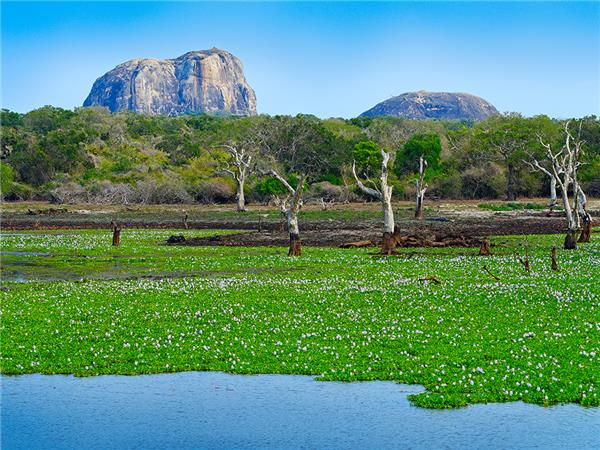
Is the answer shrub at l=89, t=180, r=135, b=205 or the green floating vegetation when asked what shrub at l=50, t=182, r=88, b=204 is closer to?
shrub at l=89, t=180, r=135, b=205

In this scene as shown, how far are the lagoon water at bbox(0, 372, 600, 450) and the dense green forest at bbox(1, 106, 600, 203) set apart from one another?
74238 mm

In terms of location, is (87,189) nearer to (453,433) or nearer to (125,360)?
(125,360)

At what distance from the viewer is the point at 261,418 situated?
550 inches

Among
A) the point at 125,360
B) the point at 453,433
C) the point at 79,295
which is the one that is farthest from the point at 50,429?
the point at 79,295

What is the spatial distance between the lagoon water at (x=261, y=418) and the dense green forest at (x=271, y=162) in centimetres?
7424

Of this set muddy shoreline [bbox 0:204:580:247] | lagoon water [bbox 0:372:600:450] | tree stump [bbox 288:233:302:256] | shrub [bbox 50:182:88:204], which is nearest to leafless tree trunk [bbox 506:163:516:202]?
muddy shoreline [bbox 0:204:580:247]

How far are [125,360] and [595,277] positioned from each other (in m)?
18.0

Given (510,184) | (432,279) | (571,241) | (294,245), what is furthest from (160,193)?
(432,279)

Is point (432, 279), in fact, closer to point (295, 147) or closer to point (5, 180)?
Answer: point (5, 180)

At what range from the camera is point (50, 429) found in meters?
13.6

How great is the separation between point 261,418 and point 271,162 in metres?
97.2

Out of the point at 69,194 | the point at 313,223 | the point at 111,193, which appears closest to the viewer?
the point at 313,223

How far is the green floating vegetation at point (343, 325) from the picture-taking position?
53.2ft

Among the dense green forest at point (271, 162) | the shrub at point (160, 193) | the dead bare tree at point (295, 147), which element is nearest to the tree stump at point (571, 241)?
the dense green forest at point (271, 162)
